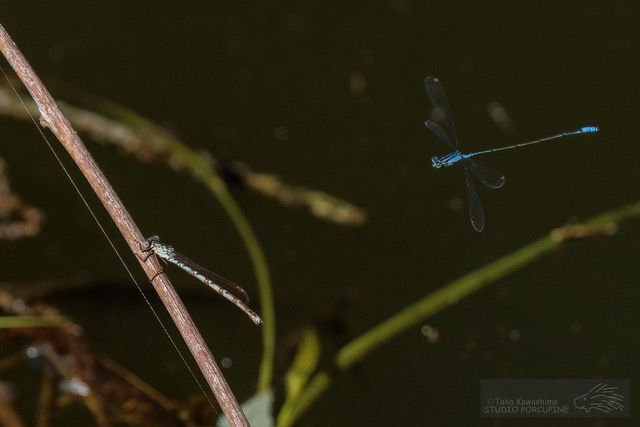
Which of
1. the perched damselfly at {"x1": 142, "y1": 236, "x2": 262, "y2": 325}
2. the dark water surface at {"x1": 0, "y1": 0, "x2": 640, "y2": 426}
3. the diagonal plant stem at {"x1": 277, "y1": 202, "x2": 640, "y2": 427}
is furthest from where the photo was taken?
the dark water surface at {"x1": 0, "y1": 0, "x2": 640, "y2": 426}

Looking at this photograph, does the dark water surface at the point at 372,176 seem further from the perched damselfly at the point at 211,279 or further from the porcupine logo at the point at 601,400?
the perched damselfly at the point at 211,279

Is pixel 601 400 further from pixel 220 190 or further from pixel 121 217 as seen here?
pixel 121 217

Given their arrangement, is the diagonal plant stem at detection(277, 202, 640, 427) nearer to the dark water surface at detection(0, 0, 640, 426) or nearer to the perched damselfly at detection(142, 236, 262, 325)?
the dark water surface at detection(0, 0, 640, 426)

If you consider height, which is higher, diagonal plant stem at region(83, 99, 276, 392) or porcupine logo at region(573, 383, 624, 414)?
diagonal plant stem at region(83, 99, 276, 392)

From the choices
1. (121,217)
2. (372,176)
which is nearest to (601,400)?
(372,176)

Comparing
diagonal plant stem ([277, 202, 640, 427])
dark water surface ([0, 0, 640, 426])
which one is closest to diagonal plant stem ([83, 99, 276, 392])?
dark water surface ([0, 0, 640, 426])

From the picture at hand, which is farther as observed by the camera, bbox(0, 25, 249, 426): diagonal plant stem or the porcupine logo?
the porcupine logo

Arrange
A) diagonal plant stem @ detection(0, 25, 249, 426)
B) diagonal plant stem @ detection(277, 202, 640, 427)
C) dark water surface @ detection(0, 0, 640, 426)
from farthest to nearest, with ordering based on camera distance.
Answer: dark water surface @ detection(0, 0, 640, 426), diagonal plant stem @ detection(277, 202, 640, 427), diagonal plant stem @ detection(0, 25, 249, 426)

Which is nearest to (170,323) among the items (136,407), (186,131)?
(136,407)
